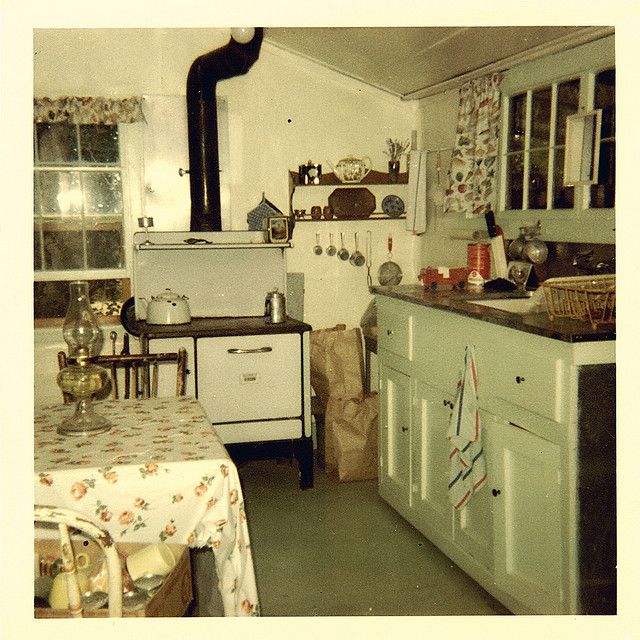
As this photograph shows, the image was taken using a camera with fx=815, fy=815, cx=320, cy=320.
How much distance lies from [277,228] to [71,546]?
327 centimetres

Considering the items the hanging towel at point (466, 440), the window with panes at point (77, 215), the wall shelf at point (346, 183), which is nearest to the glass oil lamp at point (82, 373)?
the hanging towel at point (466, 440)

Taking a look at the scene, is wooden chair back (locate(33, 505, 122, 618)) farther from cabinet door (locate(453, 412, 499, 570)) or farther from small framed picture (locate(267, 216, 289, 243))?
small framed picture (locate(267, 216, 289, 243))

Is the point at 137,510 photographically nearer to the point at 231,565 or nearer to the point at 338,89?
the point at 231,565

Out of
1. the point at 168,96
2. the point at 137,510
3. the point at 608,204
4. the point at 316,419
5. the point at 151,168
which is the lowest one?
the point at 316,419

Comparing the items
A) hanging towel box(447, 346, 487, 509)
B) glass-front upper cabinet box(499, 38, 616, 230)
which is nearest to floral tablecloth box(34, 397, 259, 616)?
hanging towel box(447, 346, 487, 509)

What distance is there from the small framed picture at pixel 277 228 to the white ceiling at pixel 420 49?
3.13 ft

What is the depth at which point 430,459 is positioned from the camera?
326 cm

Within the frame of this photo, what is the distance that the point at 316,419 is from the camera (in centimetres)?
466

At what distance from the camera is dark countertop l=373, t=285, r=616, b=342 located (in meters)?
→ 2.29

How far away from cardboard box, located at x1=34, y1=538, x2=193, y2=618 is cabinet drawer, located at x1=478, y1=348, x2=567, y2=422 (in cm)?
114

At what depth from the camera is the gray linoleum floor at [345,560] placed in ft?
9.36

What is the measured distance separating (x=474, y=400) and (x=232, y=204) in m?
2.43

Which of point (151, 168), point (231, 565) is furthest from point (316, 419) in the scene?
point (231, 565)

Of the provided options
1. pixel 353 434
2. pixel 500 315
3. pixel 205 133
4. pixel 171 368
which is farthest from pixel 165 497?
pixel 205 133
